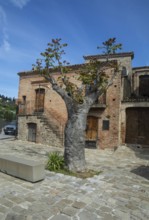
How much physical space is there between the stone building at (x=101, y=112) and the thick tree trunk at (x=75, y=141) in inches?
252

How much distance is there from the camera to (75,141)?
8.35 m

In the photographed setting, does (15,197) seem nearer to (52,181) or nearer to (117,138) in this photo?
(52,181)

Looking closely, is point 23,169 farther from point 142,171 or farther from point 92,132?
point 92,132

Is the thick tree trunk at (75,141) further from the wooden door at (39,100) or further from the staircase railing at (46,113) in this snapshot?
the wooden door at (39,100)

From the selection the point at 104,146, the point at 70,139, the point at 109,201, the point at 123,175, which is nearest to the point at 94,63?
the point at 70,139

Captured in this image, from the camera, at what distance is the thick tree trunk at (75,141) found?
821 cm

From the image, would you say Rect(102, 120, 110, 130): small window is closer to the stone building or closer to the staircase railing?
the stone building

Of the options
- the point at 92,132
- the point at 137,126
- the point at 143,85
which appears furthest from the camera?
the point at 143,85

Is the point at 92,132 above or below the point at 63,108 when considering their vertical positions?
below

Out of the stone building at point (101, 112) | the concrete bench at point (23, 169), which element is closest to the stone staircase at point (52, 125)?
the stone building at point (101, 112)

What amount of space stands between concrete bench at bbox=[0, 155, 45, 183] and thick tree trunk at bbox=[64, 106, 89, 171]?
1.56 meters

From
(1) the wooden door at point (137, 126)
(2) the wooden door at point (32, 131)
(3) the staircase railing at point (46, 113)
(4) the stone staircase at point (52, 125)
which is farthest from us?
(2) the wooden door at point (32, 131)

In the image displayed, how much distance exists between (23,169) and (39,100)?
11.9 m

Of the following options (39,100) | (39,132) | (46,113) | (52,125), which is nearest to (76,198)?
(52,125)
